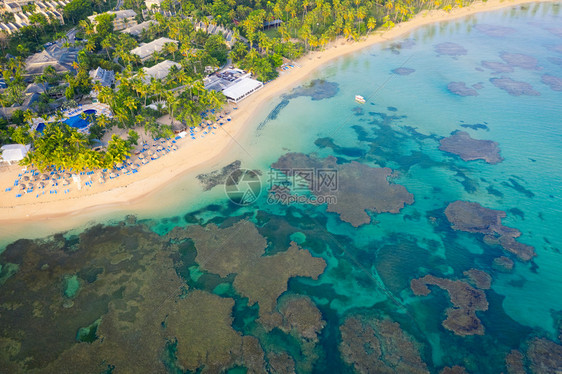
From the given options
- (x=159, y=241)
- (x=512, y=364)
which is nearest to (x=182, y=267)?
(x=159, y=241)

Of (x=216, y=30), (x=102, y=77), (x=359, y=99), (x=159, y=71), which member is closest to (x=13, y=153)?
(x=102, y=77)

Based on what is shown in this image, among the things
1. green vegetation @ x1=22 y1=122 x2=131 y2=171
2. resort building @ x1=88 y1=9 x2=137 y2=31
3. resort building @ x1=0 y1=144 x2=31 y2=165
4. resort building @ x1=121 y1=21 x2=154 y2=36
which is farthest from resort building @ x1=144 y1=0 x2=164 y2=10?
green vegetation @ x1=22 y1=122 x2=131 y2=171

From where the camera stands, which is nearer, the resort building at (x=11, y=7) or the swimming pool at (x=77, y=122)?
the swimming pool at (x=77, y=122)

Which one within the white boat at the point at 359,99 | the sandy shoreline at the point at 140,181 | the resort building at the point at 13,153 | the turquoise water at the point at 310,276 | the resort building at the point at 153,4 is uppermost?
the resort building at the point at 153,4

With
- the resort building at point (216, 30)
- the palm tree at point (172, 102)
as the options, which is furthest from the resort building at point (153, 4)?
the palm tree at point (172, 102)

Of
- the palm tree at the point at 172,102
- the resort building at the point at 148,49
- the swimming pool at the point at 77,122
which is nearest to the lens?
the swimming pool at the point at 77,122

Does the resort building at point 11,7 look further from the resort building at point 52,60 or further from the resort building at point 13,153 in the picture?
the resort building at point 13,153

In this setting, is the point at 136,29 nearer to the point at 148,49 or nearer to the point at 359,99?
the point at 148,49

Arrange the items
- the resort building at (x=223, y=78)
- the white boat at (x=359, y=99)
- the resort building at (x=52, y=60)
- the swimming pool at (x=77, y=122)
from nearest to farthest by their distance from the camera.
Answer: the swimming pool at (x=77, y=122)
the white boat at (x=359, y=99)
the resort building at (x=223, y=78)
the resort building at (x=52, y=60)

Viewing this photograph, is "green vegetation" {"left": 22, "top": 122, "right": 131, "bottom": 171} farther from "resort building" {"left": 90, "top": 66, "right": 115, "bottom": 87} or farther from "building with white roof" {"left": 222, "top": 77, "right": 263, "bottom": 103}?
"building with white roof" {"left": 222, "top": 77, "right": 263, "bottom": 103}

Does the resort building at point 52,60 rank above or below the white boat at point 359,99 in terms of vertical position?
above
